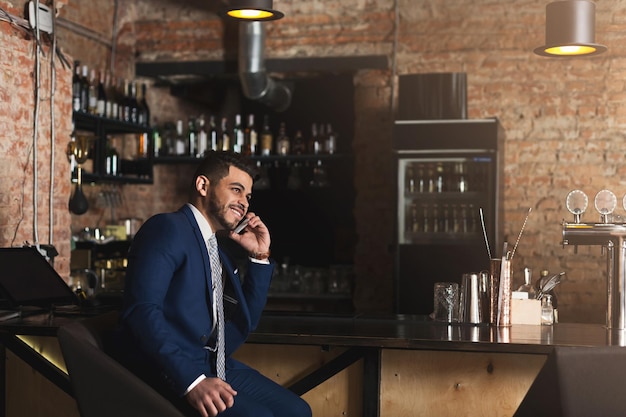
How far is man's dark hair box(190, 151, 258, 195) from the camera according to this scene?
3.10 metres

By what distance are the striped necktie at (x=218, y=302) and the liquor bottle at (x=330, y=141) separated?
3929 millimetres

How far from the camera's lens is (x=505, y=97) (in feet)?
21.3

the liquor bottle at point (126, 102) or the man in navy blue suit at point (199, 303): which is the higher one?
the liquor bottle at point (126, 102)

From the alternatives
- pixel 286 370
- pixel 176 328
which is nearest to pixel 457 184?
pixel 286 370

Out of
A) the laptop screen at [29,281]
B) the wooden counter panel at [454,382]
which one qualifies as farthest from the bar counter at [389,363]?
the laptop screen at [29,281]

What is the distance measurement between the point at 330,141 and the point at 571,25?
2.71 metres

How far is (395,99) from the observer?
6.68 m

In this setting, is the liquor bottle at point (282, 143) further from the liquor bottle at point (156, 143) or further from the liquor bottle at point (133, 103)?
the liquor bottle at point (133, 103)

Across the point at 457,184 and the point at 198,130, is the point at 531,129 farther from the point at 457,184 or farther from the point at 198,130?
the point at 198,130

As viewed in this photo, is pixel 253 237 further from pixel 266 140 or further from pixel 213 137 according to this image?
pixel 213 137

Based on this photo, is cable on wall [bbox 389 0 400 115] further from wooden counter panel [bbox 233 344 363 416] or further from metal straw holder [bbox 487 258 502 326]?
wooden counter panel [bbox 233 344 363 416]

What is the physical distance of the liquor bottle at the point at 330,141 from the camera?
6922 millimetres

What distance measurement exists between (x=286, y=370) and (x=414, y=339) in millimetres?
635

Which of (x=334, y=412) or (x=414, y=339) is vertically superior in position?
(x=414, y=339)
